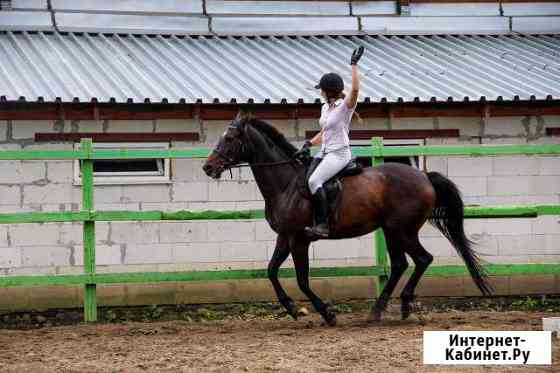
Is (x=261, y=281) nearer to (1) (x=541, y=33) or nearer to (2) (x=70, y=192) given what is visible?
(2) (x=70, y=192)

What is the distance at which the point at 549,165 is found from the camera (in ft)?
37.2

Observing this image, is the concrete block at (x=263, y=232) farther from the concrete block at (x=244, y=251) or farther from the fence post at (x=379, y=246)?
the fence post at (x=379, y=246)

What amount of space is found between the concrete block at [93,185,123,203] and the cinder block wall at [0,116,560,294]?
0.01 meters

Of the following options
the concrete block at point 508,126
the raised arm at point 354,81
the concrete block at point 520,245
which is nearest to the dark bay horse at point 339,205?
the raised arm at point 354,81

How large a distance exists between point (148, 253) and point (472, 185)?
13.0 feet

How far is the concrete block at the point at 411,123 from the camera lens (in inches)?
443

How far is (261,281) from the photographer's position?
10.6 metres

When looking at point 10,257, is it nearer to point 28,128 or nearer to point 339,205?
point 28,128

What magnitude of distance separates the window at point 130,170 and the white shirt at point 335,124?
2970 mm

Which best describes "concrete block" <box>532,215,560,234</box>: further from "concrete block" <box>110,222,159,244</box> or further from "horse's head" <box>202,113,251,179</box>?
"concrete block" <box>110,222,159,244</box>

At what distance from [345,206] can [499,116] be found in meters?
3.74

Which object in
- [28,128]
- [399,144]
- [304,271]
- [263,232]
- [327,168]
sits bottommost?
[304,271]

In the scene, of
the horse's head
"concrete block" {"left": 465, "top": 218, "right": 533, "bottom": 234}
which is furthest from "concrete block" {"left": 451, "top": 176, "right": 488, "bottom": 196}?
the horse's head

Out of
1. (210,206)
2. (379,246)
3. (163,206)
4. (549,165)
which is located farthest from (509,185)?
(163,206)
